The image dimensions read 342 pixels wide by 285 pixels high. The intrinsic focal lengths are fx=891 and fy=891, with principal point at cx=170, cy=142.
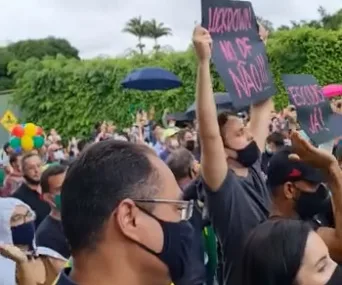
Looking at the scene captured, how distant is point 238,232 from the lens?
3.89 m

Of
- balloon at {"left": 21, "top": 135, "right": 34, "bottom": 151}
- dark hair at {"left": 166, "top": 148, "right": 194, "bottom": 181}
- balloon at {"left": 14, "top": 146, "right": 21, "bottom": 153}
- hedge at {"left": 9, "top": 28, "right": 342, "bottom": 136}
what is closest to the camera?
dark hair at {"left": 166, "top": 148, "right": 194, "bottom": 181}

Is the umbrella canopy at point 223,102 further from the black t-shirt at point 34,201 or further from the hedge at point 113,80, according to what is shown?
the hedge at point 113,80

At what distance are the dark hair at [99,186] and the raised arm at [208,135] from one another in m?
1.59

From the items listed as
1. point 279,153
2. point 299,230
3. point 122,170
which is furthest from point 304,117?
point 122,170

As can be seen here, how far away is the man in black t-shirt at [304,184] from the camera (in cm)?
386

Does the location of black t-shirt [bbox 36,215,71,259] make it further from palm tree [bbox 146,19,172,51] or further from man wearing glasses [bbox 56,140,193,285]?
palm tree [bbox 146,19,172,51]

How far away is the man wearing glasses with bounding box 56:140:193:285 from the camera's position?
216 centimetres

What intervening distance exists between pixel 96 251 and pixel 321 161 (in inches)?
74.9

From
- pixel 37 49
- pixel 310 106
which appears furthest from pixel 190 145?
pixel 37 49

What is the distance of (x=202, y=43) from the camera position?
13.7 feet

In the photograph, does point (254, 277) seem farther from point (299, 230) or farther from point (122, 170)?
point (122, 170)

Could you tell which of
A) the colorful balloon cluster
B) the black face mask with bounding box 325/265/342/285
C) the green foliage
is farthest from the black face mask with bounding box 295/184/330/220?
the green foliage

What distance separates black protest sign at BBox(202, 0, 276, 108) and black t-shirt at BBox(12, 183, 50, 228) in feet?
8.41

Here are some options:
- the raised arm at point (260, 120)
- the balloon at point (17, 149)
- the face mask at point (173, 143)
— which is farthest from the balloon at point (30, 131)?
the raised arm at point (260, 120)
